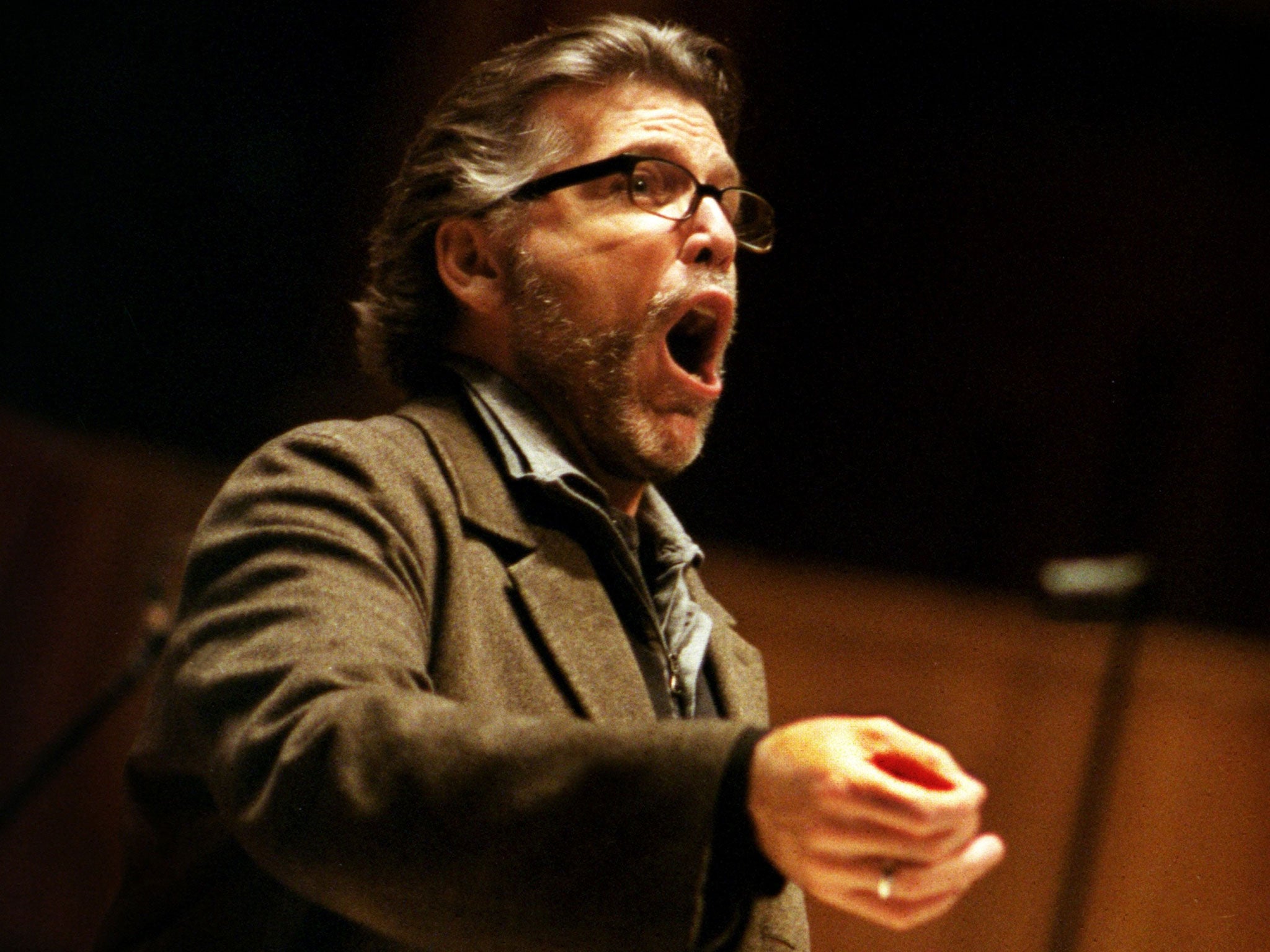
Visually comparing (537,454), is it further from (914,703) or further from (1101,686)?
(1101,686)

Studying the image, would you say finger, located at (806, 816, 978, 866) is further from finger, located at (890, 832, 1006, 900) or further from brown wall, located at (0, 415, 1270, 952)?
brown wall, located at (0, 415, 1270, 952)

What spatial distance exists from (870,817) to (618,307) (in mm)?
791

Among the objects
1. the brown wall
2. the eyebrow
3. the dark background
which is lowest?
the brown wall

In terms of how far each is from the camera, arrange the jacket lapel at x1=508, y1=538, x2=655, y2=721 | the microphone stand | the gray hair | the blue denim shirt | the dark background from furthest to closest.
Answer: the dark background → the microphone stand → the gray hair → the blue denim shirt → the jacket lapel at x1=508, y1=538, x2=655, y2=721

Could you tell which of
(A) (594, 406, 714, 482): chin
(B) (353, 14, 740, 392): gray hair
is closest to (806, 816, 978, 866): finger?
(A) (594, 406, 714, 482): chin

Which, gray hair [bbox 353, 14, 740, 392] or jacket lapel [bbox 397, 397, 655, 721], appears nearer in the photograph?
jacket lapel [bbox 397, 397, 655, 721]

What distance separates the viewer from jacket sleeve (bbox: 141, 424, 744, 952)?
0.72 metres

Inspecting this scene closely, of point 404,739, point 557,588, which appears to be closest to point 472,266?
point 557,588

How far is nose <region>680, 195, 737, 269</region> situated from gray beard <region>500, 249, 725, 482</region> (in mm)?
29

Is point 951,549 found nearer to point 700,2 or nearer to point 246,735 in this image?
point 700,2

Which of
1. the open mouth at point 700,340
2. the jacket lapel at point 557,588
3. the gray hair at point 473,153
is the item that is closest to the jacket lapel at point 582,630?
the jacket lapel at point 557,588

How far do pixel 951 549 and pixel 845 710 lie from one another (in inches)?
14.4

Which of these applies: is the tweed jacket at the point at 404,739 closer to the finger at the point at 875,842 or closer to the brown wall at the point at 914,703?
the finger at the point at 875,842

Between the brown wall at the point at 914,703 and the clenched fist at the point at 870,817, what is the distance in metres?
1.52
